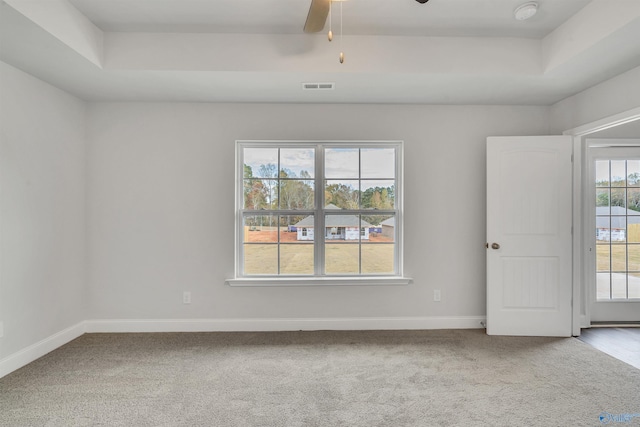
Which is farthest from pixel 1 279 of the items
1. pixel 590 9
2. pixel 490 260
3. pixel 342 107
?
pixel 590 9

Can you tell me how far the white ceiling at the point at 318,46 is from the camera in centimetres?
227

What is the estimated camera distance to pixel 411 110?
352 cm

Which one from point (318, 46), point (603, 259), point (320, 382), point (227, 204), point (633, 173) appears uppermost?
point (318, 46)

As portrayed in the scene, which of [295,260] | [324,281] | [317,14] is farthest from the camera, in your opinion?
[295,260]

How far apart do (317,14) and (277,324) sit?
2.84 metres

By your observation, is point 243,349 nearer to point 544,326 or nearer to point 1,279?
point 1,279

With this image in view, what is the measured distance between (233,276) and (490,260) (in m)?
2.69

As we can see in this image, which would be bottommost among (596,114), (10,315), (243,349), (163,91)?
(243,349)

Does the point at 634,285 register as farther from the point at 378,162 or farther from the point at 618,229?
the point at 378,162

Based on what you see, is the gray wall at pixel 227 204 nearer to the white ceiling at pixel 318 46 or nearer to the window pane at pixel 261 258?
the window pane at pixel 261 258

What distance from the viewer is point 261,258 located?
140 inches

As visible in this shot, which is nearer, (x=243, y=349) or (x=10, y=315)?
(x=10, y=315)

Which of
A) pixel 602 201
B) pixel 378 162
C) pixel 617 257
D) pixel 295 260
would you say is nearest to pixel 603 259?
pixel 617 257

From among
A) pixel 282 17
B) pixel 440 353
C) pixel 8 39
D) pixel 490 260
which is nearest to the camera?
pixel 8 39
